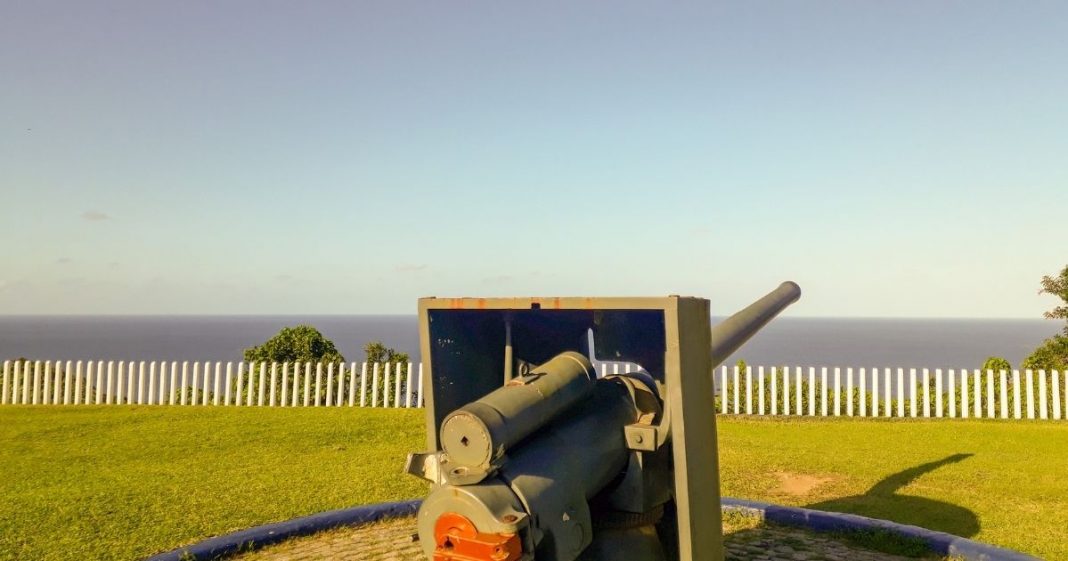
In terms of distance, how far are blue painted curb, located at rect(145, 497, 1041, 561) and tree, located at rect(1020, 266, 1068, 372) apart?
44.9ft

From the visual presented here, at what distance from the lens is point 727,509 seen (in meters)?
6.34

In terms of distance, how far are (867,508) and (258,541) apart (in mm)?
5336

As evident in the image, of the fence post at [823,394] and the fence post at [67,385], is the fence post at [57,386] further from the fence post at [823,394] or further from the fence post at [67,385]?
the fence post at [823,394]

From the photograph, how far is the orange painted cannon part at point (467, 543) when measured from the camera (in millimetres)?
2684

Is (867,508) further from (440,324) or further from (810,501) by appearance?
(440,324)

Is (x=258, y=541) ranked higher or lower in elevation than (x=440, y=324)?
lower

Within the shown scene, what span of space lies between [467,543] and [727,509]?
417cm

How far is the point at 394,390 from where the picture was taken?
16203 mm

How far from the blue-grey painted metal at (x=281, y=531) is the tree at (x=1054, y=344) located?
624 inches

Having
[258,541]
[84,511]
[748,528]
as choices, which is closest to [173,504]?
[84,511]

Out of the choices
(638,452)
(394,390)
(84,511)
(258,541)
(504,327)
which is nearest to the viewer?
(638,452)

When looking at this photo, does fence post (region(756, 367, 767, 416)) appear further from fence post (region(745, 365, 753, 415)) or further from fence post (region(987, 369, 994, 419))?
fence post (region(987, 369, 994, 419))

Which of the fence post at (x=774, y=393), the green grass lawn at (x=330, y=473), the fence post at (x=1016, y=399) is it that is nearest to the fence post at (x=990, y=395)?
the fence post at (x=1016, y=399)

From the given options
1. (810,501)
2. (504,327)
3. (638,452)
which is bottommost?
(810,501)
